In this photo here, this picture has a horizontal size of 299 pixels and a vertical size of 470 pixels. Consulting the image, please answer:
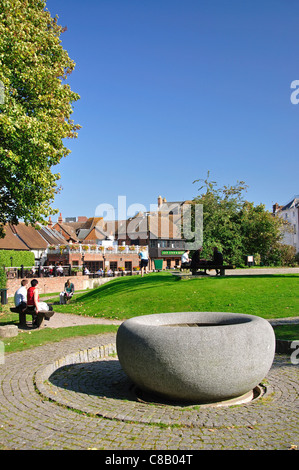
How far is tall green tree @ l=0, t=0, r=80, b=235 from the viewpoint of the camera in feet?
49.1

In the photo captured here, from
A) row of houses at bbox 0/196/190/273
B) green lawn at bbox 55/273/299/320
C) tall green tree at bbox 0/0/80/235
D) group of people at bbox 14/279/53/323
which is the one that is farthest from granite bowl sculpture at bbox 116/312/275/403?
row of houses at bbox 0/196/190/273

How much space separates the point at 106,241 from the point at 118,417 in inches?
2784

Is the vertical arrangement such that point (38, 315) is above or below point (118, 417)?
above

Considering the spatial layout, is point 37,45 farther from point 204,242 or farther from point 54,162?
point 204,242

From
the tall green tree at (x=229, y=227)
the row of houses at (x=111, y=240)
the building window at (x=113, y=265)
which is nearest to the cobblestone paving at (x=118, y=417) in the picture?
the tall green tree at (x=229, y=227)

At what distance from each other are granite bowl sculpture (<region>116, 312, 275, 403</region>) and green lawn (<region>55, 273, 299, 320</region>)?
794cm

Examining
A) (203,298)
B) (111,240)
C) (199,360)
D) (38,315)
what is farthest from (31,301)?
(111,240)

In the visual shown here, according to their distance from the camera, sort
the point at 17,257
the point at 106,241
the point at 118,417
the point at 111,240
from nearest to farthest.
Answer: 1. the point at 118,417
2. the point at 17,257
3. the point at 106,241
4. the point at 111,240

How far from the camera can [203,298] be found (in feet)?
53.5

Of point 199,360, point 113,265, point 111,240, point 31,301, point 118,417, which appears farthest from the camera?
point 111,240

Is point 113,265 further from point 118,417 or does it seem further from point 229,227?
point 118,417

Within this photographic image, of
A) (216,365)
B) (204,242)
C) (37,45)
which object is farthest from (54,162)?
(204,242)

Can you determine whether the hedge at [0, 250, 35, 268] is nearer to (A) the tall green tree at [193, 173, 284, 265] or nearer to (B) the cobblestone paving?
(A) the tall green tree at [193, 173, 284, 265]

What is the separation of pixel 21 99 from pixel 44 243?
47573 mm
